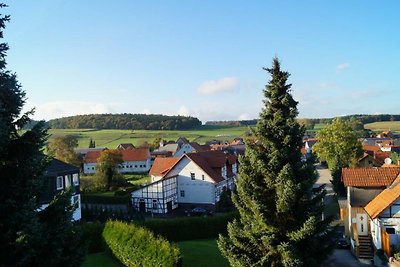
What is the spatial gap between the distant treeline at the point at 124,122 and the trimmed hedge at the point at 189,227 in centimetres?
13564

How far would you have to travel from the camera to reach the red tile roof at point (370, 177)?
100ft

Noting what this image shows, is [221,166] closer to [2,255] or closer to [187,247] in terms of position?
[187,247]

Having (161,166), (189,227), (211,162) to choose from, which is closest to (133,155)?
(161,166)

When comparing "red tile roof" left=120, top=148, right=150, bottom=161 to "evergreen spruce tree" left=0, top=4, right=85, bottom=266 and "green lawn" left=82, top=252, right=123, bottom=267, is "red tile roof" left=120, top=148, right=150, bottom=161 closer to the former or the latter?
"green lawn" left=82, top=252, right=123, bottom=267

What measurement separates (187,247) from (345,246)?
46.3 feet

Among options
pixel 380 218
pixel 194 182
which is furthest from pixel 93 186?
pixel 380 218

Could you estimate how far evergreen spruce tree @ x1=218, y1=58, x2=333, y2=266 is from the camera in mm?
16969

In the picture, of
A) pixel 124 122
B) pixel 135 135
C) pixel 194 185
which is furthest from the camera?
pixel 124 122

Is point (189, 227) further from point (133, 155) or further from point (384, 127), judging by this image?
point (384, 127)

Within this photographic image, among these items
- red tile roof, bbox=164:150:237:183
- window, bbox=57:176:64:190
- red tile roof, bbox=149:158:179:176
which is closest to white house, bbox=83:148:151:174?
red tile roof, bbox=149:158:179:176

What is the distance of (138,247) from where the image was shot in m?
21.5

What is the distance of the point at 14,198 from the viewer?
Result: 10031mm

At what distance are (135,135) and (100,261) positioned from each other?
128 meters

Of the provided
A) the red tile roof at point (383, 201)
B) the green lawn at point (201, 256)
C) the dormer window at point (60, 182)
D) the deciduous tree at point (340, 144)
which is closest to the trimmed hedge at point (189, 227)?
the green lawn at point (201, 256)
